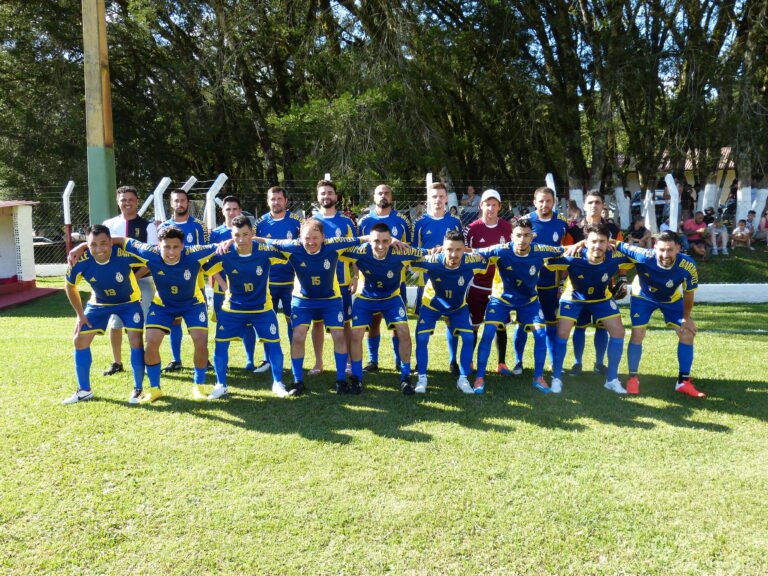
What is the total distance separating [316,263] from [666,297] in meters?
3.51

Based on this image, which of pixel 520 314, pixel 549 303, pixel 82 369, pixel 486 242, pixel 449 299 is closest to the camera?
pixel 82 369

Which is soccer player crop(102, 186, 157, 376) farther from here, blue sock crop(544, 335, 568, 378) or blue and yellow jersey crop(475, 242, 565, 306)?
blue sock crop(544, 335, 568, 378)

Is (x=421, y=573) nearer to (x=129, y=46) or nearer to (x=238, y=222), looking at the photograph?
(x=238, y=222)

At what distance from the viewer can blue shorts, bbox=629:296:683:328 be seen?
549 cm

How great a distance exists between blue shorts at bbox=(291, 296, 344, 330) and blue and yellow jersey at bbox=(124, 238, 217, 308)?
0.97 metres

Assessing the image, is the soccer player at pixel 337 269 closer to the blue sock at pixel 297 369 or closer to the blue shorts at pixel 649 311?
the blue sock at pixel 297 369

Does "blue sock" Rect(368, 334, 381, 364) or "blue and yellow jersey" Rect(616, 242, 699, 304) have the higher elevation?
"blue and yellow jersey" Rect(616, 242, 699, 304)

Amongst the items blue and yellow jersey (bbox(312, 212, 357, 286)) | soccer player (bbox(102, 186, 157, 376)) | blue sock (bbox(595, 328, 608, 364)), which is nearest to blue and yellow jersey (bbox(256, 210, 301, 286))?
blue and yellow jersey (bbox(312, 212, 357, 286))

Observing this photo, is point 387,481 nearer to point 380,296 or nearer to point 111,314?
point 380,296

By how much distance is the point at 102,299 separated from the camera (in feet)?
17.3

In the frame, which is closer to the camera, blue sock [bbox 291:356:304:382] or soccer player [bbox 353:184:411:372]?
blue sock [bbox 291:356:304:382]

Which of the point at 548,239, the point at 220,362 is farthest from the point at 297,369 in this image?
the point at 548,239

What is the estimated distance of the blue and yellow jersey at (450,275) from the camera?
214 inches

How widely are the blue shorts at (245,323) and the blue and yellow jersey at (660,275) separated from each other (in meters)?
3.52
